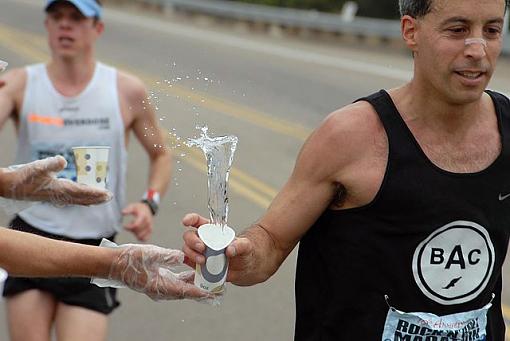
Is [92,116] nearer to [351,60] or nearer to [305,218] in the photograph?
[305,218]

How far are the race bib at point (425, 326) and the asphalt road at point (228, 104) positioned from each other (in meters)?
0.82

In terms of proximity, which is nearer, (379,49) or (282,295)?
(282,295)

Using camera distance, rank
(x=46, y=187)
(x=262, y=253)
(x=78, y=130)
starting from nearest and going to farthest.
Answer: (x=262, y=253)
(x=46, y=187)
(x=78, y=130)

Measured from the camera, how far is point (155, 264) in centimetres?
292

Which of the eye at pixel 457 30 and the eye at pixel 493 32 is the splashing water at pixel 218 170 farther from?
the eye at pixel 493 32

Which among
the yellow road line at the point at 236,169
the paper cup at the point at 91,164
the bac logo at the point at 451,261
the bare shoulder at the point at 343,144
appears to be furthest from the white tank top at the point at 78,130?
the yellow road line at the point at 236,169

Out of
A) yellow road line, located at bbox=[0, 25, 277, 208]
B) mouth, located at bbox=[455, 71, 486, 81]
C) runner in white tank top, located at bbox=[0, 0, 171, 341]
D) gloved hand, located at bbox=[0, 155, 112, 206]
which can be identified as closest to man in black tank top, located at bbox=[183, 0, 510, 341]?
mouth, located at bbox=[455, 71, 486, 81]

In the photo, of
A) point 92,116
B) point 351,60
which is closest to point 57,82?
point 92,116

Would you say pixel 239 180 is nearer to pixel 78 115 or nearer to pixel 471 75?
pixel 78 115

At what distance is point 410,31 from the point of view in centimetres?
304

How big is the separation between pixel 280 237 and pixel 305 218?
0.12 meters

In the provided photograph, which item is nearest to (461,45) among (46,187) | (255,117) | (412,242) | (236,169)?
(412,242)

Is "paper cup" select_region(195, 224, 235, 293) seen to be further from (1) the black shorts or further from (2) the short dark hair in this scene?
(1) the black shorts

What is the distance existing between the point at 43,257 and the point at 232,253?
1.85 ft
